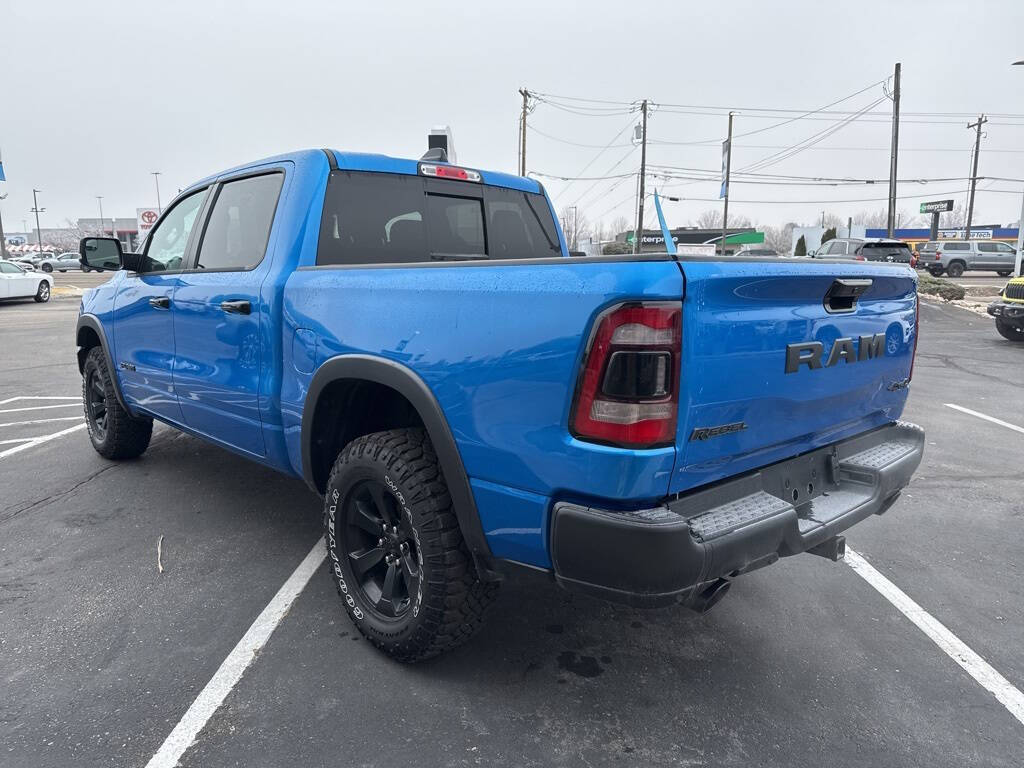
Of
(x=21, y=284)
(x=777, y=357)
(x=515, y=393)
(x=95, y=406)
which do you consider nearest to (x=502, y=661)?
(x=515, y=393)

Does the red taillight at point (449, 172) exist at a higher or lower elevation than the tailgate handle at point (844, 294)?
higher

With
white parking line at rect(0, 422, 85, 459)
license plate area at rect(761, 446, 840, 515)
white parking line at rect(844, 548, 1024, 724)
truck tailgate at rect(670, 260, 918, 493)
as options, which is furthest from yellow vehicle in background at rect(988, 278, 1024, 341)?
white parking line at rect(0, 422, 85, 459)

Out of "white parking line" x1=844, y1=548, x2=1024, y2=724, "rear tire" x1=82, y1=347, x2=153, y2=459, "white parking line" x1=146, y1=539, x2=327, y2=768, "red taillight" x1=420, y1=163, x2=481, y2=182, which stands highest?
"red taillight" x1=420, y1=163, x2=481, y2=182

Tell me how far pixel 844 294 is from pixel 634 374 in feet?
3.40

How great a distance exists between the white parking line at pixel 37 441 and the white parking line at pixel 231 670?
371 centimetres

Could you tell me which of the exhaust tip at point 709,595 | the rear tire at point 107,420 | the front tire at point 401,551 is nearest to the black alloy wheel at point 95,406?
the rear tire at point 107,420

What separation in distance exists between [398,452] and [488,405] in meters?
0.52

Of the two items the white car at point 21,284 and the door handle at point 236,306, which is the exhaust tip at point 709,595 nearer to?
the door handle at point 236,306

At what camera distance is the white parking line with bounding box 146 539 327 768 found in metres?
2.24

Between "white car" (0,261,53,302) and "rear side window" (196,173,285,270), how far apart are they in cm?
2304

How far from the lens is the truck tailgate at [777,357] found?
198cm

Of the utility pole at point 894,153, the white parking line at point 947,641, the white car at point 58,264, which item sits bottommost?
the white parking line at point 947,641

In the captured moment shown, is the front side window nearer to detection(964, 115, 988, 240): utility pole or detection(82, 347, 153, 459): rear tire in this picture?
detection(82, 347, 153, 459): rear tire

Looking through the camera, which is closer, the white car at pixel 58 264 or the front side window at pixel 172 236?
the front side window at pixel 172 236
